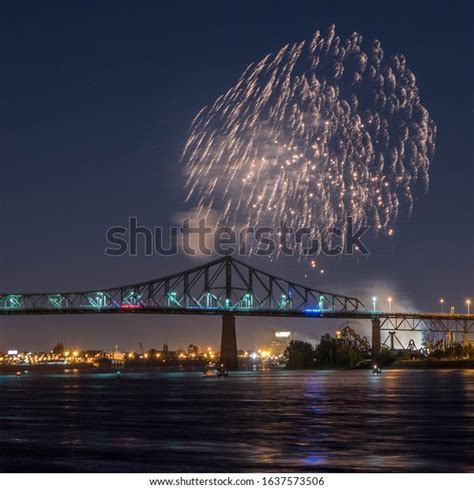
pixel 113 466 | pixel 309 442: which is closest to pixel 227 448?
pixel 309 442

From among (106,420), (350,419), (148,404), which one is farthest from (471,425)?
(148,404)

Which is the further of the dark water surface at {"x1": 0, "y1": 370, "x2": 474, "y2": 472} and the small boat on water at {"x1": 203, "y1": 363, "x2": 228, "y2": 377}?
the small boat on water at {"x1": 203, "y1": 363, "x2": 228, "y2": 377}

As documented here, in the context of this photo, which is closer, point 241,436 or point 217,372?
point 241,436

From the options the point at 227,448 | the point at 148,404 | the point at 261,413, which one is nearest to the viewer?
the point at 227,448

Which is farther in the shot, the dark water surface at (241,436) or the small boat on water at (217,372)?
the small boat on water at (217,372)

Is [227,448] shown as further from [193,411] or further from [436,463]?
[193,411]
